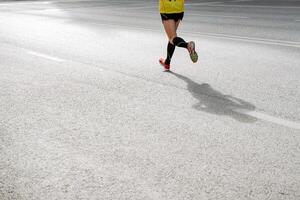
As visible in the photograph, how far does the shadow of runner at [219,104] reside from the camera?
17.0 ft

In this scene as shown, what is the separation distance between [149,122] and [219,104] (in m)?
1.05

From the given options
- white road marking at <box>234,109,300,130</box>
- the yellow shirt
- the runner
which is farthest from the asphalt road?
the yellow shirt

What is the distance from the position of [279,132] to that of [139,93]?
2188 millimetres

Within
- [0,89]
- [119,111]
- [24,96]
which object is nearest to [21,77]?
[0,89]

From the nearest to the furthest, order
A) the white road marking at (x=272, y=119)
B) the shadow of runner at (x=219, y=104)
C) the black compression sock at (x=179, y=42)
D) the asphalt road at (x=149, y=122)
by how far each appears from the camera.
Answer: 1. the asphalt road at (x=149, y=122)
2. the white road marking at (x=272, y=119)
3. the shadow of runner at (x=219, y=104)
4. the black compression sock at (x=179, y=42)

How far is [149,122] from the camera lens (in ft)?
16.4

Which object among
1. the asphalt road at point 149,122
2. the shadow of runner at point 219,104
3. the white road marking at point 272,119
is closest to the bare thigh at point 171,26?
the asphalt road at point 149,122

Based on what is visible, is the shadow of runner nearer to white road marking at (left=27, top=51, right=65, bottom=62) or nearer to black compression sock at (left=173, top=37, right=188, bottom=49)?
black compression sock at (left=173, top=37, right=188, bottom=49)

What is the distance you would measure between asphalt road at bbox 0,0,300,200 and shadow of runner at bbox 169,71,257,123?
0.04 feet

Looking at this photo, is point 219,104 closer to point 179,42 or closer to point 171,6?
point 179,42

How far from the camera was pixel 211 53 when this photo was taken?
9.28 meters

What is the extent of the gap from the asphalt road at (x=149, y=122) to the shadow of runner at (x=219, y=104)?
13 mm

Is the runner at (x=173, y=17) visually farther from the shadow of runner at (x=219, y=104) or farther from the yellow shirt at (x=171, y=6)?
the shadow of runner at (x=219, y=104)

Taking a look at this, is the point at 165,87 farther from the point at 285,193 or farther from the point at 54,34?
the point at 54,34
